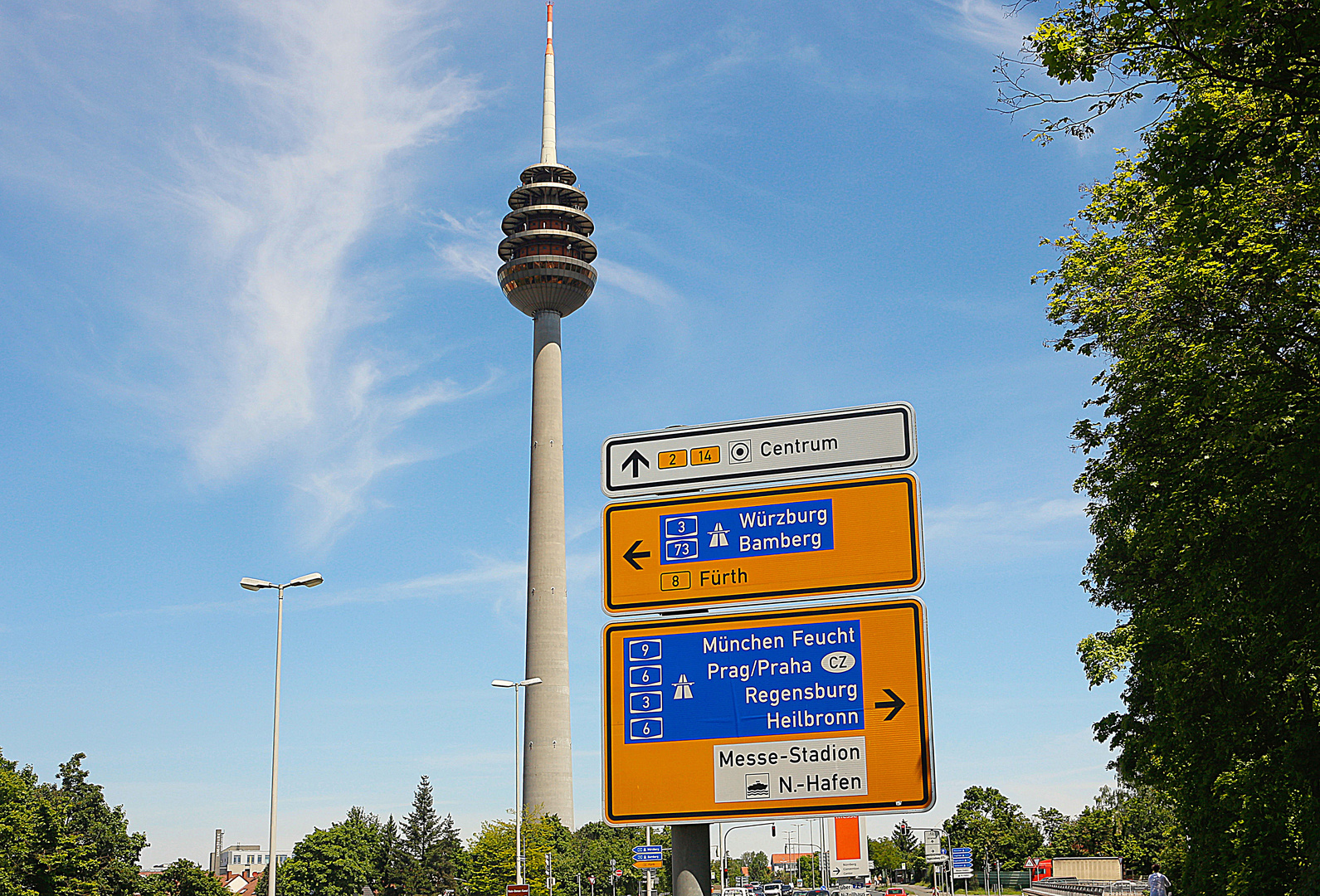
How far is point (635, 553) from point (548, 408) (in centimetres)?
9977

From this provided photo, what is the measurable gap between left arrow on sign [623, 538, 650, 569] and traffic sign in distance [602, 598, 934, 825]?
383mm

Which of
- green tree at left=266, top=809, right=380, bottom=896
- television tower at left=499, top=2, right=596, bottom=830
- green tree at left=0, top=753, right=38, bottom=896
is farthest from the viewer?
green tree at left=266, top=809, right=380, bottom=896

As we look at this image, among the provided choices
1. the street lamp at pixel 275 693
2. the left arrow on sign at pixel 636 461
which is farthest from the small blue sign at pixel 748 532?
the street lamp at pixel 275 693

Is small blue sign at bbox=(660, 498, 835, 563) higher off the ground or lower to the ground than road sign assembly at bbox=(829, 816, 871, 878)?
higher

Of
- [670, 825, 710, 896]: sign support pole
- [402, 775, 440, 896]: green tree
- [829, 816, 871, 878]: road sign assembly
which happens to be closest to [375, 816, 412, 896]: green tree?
[402, 775, 440, 896]: green tree

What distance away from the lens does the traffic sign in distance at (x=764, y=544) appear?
281 inches

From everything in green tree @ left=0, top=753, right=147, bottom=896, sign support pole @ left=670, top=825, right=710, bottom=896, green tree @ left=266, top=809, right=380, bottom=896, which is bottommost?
green tree @ left=266, top=809, right=380, bottom=896

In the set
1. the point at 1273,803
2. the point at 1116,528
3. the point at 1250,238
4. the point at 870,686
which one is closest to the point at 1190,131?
the point at 1250,238

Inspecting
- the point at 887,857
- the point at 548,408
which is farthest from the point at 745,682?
the point at 887,857

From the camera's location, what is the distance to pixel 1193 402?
19078 mm

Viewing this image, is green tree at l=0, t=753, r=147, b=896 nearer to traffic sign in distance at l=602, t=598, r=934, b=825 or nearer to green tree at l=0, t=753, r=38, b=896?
green tree at l=0, t=753, r=38, b=896

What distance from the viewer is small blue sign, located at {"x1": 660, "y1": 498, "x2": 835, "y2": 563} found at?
730 cm

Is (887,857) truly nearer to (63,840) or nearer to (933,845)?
(933,845)

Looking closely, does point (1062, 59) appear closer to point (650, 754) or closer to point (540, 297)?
point (650, 754)
